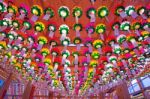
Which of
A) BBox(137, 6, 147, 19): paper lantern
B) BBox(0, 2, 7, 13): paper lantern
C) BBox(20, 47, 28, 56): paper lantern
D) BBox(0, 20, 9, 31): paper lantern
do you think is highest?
BBox(0, 2, 7, 13): paper lantern

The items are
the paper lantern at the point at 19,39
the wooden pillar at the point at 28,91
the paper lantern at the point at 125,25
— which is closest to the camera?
the paper lantern at the point at 125,25

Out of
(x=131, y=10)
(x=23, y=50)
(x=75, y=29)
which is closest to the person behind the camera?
(x=131, y=10)

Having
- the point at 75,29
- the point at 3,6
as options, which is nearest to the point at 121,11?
the point at 75,29

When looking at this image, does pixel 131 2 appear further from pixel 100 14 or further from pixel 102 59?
pixel 102 59

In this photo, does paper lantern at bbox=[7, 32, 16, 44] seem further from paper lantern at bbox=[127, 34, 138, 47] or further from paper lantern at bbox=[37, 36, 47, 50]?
paper lantern at bbox=[127, 34, 138, 47]

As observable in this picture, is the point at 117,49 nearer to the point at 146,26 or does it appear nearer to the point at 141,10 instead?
the point at 146,26

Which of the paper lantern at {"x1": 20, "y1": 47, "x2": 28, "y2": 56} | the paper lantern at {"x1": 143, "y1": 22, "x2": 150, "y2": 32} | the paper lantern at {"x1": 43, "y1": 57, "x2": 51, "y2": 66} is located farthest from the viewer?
the paper lantern at {"x1": 43, "y1": 57, "x2": 51, "y2": 66}

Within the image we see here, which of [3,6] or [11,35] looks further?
[11,35]

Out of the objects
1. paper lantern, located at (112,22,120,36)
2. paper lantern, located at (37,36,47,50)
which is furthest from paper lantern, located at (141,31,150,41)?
paper lantern, located at (37,36,47,50)

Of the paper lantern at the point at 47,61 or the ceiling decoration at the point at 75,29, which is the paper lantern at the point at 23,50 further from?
the paper lantern at the point at 47,61

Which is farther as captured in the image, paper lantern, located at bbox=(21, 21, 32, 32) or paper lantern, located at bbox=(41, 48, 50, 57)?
paper lantern, located at bbox=(41, 48, 50, 57)

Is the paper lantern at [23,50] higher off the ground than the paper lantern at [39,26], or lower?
higher

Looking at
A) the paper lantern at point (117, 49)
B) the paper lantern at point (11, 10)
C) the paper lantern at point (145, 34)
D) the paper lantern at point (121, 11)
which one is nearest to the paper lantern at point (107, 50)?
the paper lantern at point (117, 49)

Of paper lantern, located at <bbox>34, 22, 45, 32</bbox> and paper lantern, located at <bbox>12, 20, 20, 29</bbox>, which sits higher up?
paper lantern, located at <bbox>12, 20, 20, 29</bbox>
